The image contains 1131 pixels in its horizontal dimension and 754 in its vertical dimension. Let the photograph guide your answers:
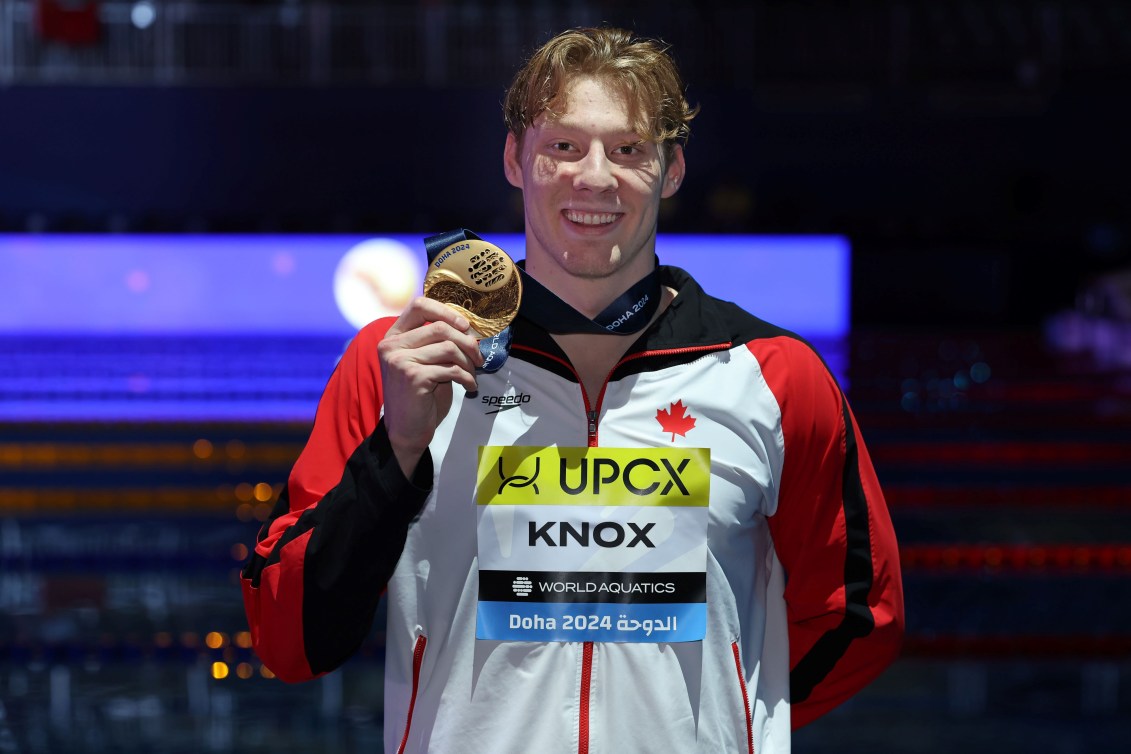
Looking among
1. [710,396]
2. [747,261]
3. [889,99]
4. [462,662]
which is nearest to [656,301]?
[710,396]

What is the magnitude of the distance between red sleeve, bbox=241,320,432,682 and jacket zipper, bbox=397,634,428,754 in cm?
5

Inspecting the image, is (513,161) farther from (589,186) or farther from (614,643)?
(614,643)

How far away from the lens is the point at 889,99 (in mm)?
12508

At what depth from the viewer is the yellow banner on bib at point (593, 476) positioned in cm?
136

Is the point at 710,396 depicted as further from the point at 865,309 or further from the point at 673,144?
the point at 865,309

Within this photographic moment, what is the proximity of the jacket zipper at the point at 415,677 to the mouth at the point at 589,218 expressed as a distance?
436mm

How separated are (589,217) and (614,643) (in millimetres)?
417

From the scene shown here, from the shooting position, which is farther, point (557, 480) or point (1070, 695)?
point (1070, 695)

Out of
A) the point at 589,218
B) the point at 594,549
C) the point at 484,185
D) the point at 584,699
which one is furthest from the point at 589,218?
the point at 484,185

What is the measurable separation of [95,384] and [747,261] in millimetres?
5539

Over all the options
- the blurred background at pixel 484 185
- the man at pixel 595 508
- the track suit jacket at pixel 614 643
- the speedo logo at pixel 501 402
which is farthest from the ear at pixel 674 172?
the blurred background at pixel 484 185

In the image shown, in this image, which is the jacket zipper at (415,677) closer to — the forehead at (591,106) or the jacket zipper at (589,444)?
the jacket zipper at (589,444)

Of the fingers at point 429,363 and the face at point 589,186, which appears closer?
the fingers at point 429,363

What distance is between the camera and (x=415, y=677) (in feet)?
4.50
